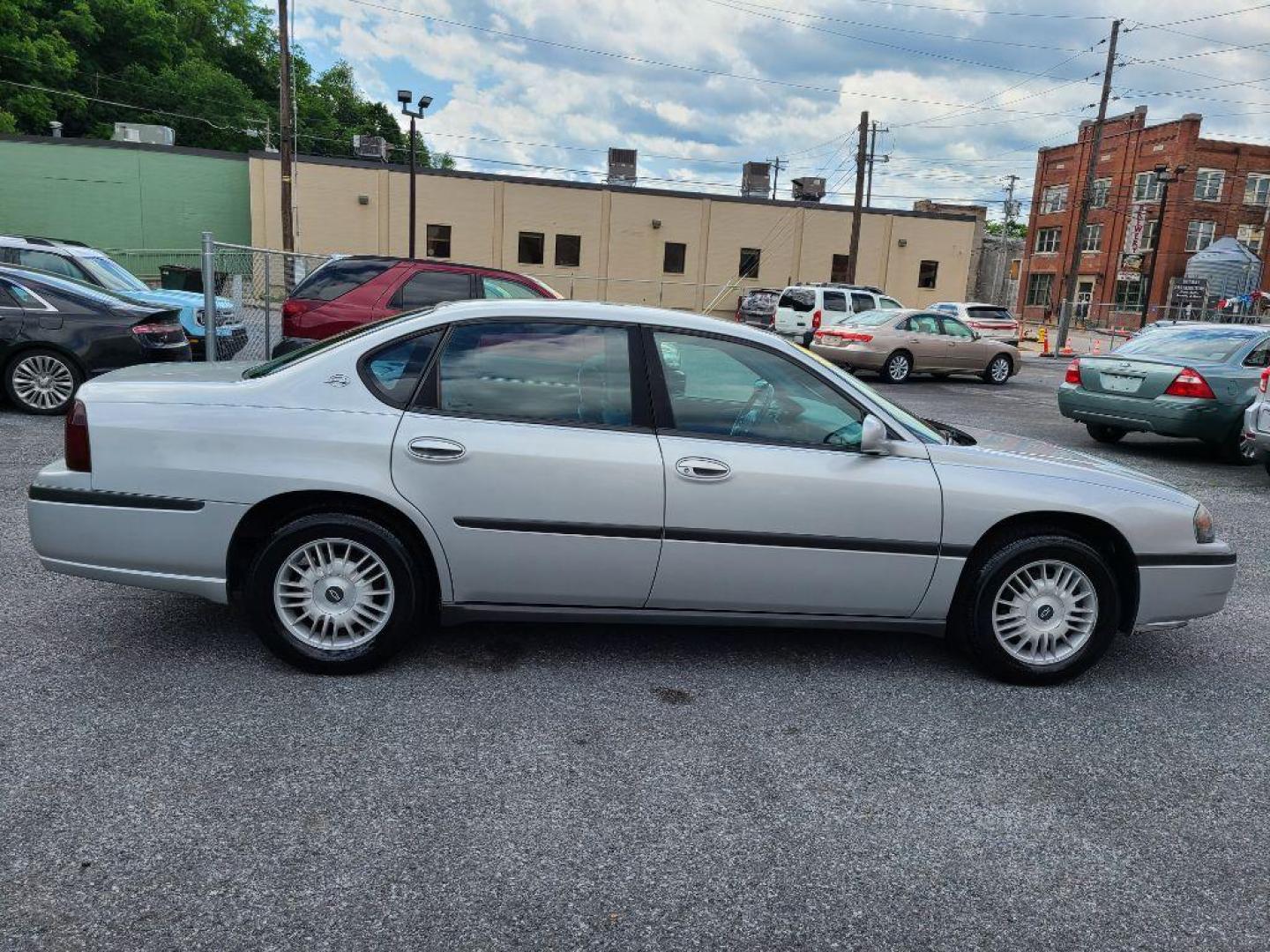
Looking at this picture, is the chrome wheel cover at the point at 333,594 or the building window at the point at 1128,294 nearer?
the chrome wheel cover at the point at 333,594

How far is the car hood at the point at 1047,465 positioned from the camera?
13.2 feet

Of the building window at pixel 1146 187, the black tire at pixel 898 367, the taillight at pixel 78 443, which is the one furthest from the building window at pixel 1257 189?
the taillight at pixel 78 443

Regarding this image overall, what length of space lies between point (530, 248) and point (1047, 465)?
122 feet

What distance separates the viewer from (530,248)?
129 feet

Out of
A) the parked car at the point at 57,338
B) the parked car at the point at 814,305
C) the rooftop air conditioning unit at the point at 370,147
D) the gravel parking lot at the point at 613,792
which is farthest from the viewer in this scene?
the rooftop air conditioning unit at the point at 370,147

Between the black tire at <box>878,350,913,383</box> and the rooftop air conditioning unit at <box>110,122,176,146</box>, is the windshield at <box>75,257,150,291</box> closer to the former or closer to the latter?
the black tire at <box>878,350,913,383</box>

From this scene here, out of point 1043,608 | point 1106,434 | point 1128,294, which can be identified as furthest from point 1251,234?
point 1043,608

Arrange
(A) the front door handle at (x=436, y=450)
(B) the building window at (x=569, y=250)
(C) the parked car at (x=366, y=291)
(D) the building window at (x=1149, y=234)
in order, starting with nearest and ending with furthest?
(A) the front door handle at (x=436, y=450) < (C) the parked car at (x=366, y=291) < (B) the building window at (x=569, y=250) < (D) the building window at (x=1149, y=234)

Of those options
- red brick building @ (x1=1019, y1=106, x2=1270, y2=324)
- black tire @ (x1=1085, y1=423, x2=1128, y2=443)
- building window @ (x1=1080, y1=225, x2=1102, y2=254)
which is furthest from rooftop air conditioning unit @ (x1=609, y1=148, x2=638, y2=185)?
black tire @ (x1=1085, y1=423, x2=1128, y2=443)

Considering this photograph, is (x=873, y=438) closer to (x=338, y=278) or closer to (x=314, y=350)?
(x=314, y=350)

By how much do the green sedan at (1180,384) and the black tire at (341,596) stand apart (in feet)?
28.0

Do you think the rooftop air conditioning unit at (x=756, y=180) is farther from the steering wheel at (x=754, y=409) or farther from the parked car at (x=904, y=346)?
the steering wheel at (x=754, y=409)

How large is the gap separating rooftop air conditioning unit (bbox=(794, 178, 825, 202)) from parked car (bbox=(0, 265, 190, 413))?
121 ft

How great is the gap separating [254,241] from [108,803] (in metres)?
36.3
